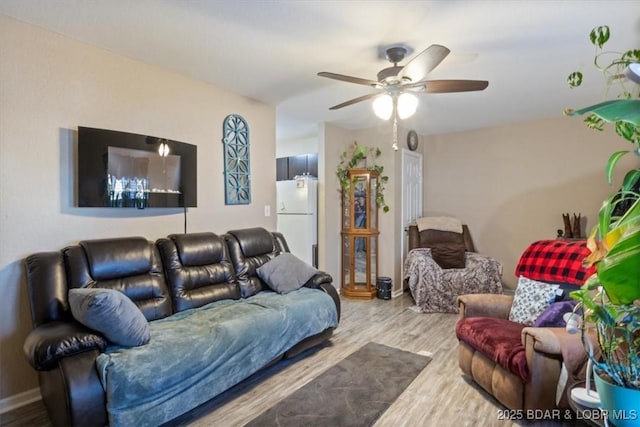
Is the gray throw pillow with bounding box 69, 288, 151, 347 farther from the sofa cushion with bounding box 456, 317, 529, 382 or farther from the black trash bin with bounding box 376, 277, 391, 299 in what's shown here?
the black trash bin with bounding box 376, 277, 391, 299

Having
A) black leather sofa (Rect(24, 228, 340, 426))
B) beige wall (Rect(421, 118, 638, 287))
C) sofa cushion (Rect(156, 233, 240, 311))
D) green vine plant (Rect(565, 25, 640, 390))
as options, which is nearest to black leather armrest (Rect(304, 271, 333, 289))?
black leather sofa (Rect(24, 228, 340, 426))

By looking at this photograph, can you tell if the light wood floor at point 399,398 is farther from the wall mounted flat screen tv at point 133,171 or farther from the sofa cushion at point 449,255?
the wall mounted flat screen tv at point 133,171

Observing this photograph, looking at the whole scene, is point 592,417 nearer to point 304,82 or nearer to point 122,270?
point 122,270

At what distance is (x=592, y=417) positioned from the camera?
103 centimetres

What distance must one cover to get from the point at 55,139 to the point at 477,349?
3.37 metres

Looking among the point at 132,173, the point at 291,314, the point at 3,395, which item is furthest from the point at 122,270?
the point at 291,314

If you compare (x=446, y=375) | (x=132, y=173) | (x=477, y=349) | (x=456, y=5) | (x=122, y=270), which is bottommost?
(x=446, y=375)

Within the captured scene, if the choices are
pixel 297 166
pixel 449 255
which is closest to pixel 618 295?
pixel 449 255

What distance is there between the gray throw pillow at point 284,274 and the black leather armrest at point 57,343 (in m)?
1.50

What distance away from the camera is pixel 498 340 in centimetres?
218

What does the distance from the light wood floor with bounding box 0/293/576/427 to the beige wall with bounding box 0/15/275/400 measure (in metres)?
0.89

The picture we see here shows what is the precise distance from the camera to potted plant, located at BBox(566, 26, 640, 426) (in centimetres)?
70

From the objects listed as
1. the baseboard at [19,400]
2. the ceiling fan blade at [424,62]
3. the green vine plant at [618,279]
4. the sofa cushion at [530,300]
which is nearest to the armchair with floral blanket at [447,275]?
the sofa cushion at [530,300]

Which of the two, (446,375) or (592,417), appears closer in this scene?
(592,417)
